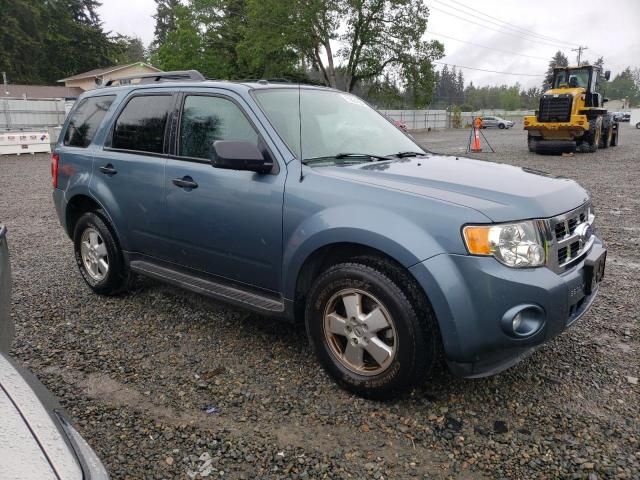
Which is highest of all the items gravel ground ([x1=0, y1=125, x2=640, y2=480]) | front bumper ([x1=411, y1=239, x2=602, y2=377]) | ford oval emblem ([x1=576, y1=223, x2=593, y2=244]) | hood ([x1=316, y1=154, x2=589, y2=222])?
hood ([x1=316, y1=154, x2=589, y2=222])

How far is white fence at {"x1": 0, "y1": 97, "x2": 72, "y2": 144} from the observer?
2294 cm

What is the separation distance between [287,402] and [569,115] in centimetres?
1697

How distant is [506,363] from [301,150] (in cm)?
176

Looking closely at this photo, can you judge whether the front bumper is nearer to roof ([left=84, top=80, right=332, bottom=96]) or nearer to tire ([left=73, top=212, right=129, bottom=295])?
roof ([left=84, top=80, right=332, bottom=96])

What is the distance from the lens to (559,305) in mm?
2646

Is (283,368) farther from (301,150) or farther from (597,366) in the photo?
(597,366)

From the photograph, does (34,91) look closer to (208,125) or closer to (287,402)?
(208,125)

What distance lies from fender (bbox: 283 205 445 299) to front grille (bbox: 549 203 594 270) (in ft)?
2.16

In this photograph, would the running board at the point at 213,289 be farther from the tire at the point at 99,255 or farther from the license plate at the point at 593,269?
the license plate at the point at 593,269

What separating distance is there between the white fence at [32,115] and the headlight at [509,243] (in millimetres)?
23407

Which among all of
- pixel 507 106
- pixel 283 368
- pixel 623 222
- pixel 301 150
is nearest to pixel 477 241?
pixel 301 150

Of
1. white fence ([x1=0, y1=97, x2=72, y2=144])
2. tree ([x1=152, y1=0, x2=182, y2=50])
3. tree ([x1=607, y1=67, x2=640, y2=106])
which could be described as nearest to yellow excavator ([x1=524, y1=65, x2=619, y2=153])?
white fence ([x1=0, y1=97, x2=72, y2=144])

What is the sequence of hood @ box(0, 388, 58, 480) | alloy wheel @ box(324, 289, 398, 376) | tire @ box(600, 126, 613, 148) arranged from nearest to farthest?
hood @ box(0, 388, 58, 480), alloy wheel @ box(324, 289, 398, 376), tire @ box(600, 126, 613, 148)

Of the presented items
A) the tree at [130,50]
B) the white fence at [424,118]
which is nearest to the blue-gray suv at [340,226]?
the white fence at [424,118]
